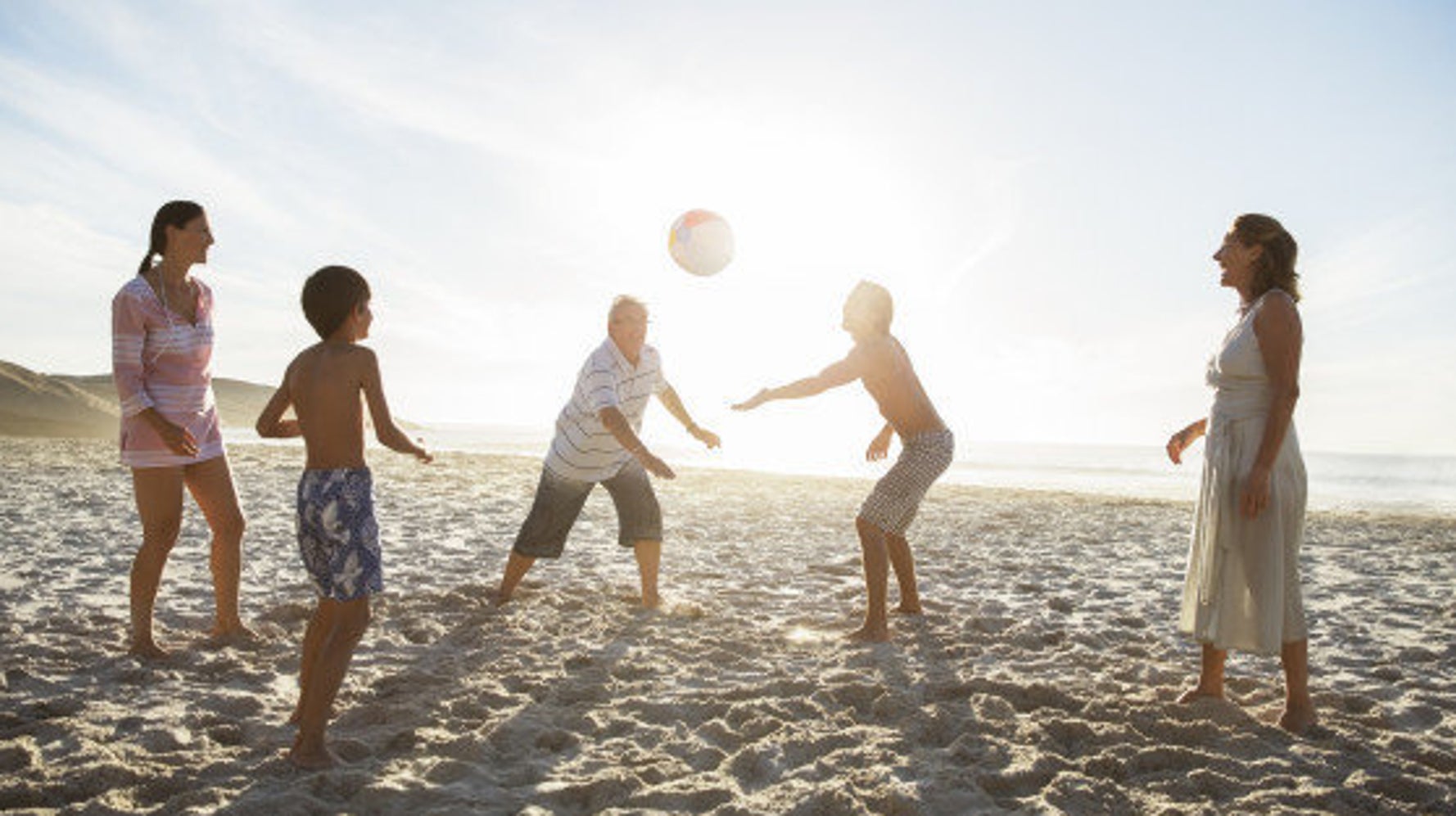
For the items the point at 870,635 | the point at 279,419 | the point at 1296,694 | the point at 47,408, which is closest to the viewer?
the point at 279,419

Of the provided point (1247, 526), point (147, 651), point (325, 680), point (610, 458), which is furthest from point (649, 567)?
point (1247, 526)

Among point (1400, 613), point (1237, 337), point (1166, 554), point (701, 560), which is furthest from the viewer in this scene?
point (1166, 554)

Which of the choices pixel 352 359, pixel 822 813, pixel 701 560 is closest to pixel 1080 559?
pixel 701 560

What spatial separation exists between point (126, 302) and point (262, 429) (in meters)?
1.53

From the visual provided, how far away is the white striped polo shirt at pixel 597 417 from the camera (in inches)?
210

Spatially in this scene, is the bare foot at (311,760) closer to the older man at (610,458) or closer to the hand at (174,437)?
the hand at (174,437)

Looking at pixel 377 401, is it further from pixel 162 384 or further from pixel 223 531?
pixel 223 531

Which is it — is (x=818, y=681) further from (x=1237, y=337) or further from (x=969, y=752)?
(x=1237, y=337)

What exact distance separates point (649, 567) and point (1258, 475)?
3.59 m

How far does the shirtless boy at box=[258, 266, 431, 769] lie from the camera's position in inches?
120

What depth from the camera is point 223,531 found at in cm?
464

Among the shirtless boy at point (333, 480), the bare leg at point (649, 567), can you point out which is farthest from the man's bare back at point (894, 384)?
the shirtless boy at point (333, 480)

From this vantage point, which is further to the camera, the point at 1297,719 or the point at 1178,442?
the point at 1178,442

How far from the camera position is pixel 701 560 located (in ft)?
26.5
